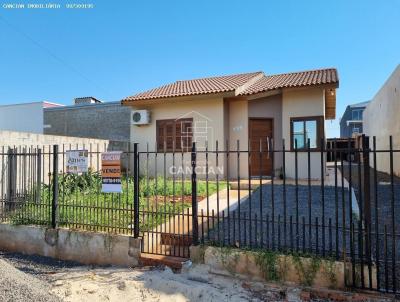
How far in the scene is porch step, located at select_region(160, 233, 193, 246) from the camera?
539cm

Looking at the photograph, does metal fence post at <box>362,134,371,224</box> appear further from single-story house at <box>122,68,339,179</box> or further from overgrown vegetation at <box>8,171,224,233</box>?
single-story house at <box>122,68,339,179</box>

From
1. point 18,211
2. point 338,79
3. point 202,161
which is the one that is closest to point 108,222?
point 18,211

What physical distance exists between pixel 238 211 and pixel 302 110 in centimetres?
854

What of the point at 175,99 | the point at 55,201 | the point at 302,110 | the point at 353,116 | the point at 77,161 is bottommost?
the point at 55,201

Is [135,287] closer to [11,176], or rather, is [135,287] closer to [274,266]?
[274,266]

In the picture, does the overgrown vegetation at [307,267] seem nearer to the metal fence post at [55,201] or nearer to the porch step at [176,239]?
the porch step at [176,239]

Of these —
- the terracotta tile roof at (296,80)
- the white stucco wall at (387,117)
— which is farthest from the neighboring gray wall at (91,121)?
the white stucco wall at (387,117)

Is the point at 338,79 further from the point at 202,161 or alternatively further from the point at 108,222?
the point at 108,222

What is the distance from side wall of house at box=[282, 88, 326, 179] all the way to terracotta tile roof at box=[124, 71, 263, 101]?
6.70 feet

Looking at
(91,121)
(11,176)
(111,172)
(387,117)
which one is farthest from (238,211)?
(91,121)

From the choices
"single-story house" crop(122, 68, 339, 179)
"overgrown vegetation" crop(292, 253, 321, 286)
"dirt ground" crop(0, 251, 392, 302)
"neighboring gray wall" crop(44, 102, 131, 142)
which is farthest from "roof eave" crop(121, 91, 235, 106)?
"overgrown vegetation" crop(292, 253, 321, 286)

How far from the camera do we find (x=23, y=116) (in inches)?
837

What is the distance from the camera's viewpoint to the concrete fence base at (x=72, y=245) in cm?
556

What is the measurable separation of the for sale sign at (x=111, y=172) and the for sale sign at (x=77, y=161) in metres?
0.58
